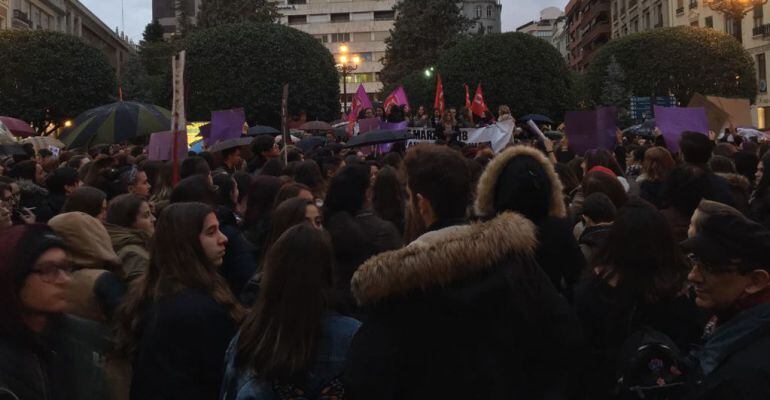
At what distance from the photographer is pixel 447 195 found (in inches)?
111

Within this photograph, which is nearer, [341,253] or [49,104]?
[341,253]

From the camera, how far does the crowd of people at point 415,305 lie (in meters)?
2.31

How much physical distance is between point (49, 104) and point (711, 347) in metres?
40.9

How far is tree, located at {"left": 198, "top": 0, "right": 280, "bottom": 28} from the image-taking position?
4803cm

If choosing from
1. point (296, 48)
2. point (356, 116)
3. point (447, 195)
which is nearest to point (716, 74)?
point (296, 48)

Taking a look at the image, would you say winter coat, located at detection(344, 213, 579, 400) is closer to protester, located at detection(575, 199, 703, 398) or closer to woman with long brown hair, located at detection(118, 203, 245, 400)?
woman with long brown hair, located at detection(118, 203, 245, 400)

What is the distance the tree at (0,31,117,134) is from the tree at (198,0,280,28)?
30.9 ft

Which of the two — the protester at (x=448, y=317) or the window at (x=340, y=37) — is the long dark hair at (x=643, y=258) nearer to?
the protester at (x=448, y=317)

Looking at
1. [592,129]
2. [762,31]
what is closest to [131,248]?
[592,129]

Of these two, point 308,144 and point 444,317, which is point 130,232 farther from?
point 308,144

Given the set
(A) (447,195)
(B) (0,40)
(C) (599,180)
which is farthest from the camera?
(B) (0,40)

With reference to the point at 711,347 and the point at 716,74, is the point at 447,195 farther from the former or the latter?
the point at 716,74

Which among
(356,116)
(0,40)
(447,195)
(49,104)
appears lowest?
(447,195)

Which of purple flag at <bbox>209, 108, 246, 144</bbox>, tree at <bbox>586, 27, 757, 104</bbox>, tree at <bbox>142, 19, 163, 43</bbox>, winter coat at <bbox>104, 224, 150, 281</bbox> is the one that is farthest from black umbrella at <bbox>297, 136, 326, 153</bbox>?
tree at <bbox>142, 19, 163, 43</bbox>
